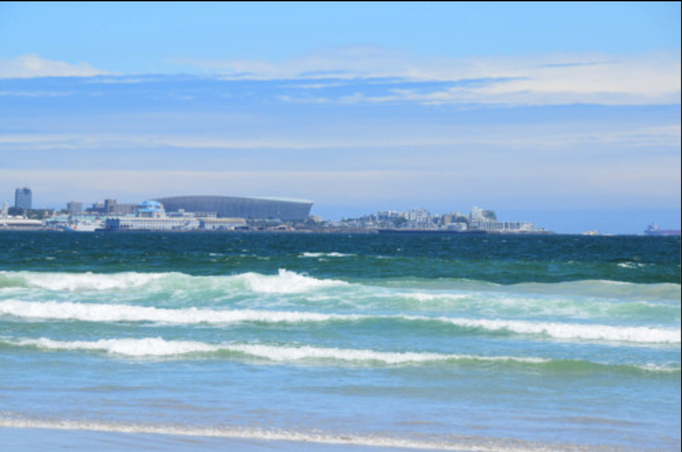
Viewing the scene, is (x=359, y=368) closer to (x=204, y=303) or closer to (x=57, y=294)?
(x=204, y=303)

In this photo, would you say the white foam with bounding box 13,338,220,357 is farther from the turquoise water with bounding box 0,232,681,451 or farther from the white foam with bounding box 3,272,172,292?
the white foam with bounding box 3,272,172,292

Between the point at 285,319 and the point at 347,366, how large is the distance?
5.74m

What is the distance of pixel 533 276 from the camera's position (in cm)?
3816

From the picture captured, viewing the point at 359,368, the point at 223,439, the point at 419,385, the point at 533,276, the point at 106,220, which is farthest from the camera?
the point at 106,220

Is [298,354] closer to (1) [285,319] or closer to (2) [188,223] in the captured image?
(1) [285,319]

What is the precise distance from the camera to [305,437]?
9.60 metres

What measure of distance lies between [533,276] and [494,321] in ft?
63.8

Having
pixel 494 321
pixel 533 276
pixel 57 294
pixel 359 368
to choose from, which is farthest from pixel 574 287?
pixel 359 368

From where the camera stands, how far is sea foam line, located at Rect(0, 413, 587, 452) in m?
9.32

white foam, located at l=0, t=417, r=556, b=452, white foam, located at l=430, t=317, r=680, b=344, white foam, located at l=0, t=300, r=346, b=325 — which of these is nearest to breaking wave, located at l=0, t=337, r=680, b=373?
white foam, located at l=430, t=317, r=680, b=344

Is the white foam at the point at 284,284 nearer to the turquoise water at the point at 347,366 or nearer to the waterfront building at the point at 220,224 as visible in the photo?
the turquoise water at the point at 347,366

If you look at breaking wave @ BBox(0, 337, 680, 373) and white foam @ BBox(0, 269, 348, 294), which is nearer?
breaking wave @ BBox(0, 337, 680, 373)

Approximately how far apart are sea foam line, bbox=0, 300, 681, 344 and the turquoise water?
0.18ft

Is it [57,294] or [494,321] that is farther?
[57,294]
